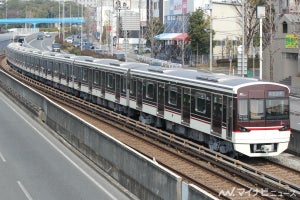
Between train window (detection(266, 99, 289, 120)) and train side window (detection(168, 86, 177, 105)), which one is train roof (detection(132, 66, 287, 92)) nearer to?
train side window (detection(168, 86, 177, 105))

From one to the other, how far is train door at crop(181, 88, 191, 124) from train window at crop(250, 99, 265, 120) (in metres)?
3.98

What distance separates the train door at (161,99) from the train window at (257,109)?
6.95 metres

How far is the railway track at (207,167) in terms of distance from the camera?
16.5m

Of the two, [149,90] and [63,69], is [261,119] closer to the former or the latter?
[149,90]

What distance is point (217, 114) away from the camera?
829 inches

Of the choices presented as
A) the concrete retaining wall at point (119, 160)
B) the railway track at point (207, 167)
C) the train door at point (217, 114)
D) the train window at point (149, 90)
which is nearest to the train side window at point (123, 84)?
the railway track at point (207, 167)

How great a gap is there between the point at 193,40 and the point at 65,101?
41.6 m

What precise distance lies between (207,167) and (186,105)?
14.8 ft

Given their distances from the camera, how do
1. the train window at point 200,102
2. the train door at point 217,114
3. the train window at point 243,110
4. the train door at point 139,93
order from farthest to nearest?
the train door at point 139,93
the train window at point 200,102
the train door at point 217,114
the train window at point 243,110

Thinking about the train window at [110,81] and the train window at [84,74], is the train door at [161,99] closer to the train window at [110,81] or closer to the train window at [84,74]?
the train window at [110,81]

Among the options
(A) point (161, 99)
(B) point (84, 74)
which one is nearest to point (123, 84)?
(A) point (161, 99)

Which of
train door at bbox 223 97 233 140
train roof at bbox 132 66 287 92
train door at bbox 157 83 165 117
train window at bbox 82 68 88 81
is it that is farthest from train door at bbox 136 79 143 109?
train window at bbox 82 68 88 81

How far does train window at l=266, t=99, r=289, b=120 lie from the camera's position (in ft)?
66.8

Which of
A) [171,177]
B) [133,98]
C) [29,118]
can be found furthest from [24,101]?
[171,177]
